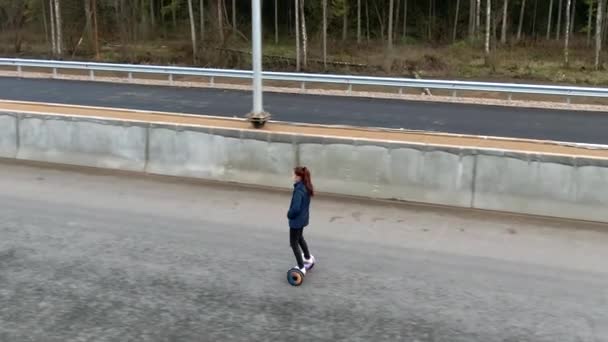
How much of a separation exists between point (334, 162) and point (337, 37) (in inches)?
1715

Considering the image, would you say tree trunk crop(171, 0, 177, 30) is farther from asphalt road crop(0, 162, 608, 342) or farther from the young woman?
the young woman

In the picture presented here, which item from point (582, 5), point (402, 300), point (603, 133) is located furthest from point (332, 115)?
point (582, 5)

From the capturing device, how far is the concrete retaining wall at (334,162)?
947 centimetres

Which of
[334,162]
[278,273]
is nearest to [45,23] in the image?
[334,162]

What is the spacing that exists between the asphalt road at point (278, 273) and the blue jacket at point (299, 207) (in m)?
0.64

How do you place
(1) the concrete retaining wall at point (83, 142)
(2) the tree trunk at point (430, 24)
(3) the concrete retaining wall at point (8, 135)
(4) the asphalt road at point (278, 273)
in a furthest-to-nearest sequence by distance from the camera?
(2) the tree trunk at point (430, 24)
(3) the concrete retaining wall at point (8, 135)
(1) the concrete retaining wall at point (83, 142)
(4) the asphalt road at point (278, 273)

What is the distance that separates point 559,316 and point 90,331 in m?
4.33

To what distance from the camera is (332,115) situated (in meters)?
17.5

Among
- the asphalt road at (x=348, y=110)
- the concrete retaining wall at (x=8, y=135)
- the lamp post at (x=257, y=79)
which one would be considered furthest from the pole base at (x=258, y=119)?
the concrete retaining wall at (x=8, y=135)

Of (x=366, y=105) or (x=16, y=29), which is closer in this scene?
(x=366, y=105)

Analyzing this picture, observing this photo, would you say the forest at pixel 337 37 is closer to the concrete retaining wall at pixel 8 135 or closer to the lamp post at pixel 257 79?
the lamp post at pixel 257 79

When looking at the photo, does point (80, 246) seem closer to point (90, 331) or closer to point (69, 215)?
point (69, 215)

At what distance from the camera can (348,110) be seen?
1852 centimetres

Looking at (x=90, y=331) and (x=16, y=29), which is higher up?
(x=16, y=29)
